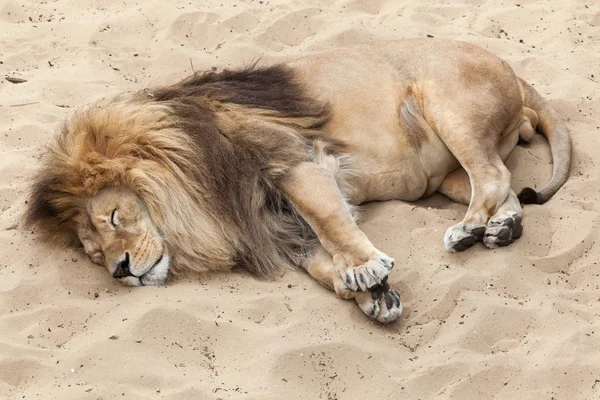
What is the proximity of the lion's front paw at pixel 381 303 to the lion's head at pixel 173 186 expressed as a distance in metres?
0.44

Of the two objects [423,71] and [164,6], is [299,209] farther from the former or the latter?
[164,6]

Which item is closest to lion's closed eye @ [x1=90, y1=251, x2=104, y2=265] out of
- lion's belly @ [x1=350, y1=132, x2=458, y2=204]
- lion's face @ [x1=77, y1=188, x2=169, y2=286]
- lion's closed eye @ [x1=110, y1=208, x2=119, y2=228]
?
lion's face @ [x1=77, y1=188, x2=169, y2=286]

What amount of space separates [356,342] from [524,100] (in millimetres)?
1825

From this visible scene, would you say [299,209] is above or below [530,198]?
above

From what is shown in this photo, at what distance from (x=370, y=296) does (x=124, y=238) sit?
2.99 ft

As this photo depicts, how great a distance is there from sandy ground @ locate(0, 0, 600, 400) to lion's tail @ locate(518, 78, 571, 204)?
0.21 ft

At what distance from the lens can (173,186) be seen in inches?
150

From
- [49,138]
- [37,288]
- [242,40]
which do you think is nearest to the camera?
[37,288]

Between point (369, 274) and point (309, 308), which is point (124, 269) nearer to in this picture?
point (309, 308)

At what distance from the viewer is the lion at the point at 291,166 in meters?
3.74

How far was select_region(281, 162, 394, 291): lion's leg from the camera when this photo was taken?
3561 millimetres

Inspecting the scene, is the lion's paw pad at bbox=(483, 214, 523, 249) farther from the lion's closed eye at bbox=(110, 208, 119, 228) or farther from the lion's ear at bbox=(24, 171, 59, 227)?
the lion's ear at bbox=(24, 171, 59, 227)

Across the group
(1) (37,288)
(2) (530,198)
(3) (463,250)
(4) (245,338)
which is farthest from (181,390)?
(2) (530,198)

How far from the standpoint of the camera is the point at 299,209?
3863 mm
